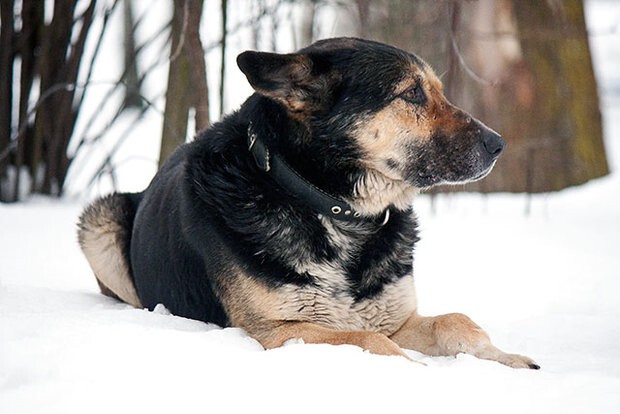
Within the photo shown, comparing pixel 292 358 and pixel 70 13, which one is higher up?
pixel 70 13

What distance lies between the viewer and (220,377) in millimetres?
3221

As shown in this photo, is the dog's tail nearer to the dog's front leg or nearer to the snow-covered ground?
the snow-covered ground

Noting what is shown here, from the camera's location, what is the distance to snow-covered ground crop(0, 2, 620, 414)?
10.1 feet

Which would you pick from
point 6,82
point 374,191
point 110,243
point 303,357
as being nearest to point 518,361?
point 303,357

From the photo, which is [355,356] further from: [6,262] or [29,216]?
[29,216]

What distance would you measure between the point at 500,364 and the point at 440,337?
581 mm

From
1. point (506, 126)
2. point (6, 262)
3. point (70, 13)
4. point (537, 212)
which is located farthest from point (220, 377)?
point (506, 126)

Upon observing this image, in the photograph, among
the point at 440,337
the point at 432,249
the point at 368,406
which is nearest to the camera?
the point at 368,406

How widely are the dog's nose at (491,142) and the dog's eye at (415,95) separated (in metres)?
0.36

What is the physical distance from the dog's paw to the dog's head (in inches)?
39.0

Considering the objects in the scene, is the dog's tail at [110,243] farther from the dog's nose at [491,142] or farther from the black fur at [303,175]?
the dog's nose at [491,142]

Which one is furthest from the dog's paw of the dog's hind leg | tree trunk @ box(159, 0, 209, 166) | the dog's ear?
tree trunk @ box(159, 0, 209, 166)

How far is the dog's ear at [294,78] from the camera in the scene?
4.06 metres

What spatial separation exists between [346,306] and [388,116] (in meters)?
0.97
